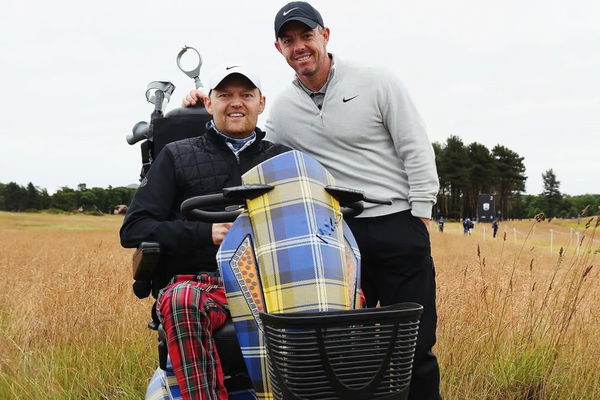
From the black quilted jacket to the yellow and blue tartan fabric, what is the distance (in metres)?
0.54

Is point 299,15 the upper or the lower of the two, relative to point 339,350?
upper

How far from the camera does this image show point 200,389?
237 cm

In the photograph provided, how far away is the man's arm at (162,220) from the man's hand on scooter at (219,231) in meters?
0.04

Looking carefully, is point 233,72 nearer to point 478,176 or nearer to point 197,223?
point 197,223

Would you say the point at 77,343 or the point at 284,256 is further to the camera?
the point at 77,343

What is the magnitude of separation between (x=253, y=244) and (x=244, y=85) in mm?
1122

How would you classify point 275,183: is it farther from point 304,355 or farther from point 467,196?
point 467,196

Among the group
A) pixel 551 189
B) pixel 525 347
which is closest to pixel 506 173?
pixel 551 189

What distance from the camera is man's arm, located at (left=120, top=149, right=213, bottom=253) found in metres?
2.72

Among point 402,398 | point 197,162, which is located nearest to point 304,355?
point 402,398

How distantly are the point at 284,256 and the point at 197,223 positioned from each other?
0.72m

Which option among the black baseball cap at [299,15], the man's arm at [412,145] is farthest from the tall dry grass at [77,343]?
the black baseball cap at [299,15]

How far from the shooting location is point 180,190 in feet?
10.1

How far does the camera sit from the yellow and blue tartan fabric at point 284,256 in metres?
2.10
